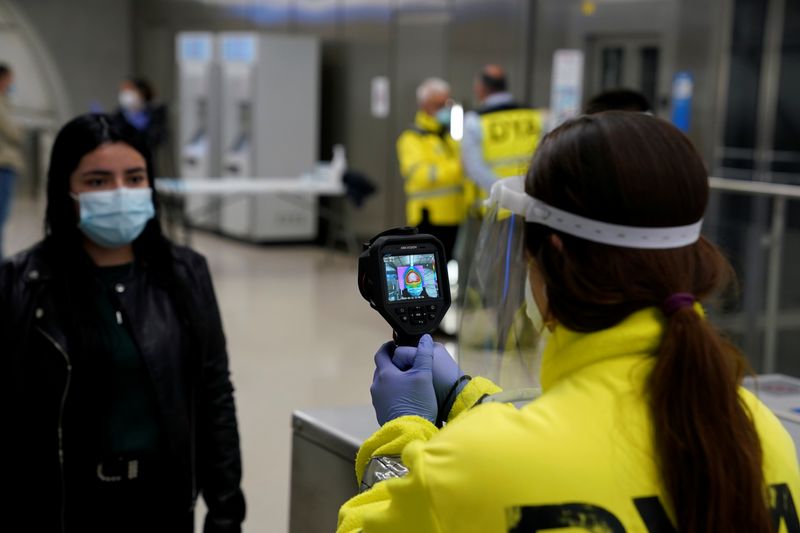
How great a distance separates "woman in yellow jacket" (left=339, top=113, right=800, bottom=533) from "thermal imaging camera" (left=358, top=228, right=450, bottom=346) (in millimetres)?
307

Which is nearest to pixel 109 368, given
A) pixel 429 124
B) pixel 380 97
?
pixel 429 124

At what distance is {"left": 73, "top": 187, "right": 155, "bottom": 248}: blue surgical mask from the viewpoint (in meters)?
2.30

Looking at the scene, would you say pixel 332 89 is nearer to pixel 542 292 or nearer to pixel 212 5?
pixel 212 5

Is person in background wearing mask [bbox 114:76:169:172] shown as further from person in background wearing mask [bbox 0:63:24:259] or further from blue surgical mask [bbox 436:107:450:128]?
blue surgical mask [bbox 436:107:450:128]

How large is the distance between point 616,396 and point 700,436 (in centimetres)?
9

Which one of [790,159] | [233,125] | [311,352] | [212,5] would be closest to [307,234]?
[233,125]

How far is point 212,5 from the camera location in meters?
12.9

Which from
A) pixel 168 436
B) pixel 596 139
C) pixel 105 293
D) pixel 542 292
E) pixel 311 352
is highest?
pixel 596 139

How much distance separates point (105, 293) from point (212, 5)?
11263mm

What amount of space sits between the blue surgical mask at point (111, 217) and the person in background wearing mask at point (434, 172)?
4295 millimetres

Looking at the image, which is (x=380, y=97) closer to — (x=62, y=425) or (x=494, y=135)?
(x=494, y=135)

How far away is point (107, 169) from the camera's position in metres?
2.39

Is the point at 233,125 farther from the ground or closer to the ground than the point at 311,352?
farther from the ground

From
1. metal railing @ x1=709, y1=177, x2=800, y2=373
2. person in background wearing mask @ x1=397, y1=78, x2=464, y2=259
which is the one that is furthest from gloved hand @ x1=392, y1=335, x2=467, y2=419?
person in background wearing mask @ x1=397, y1=78, x2=464, y2=259
